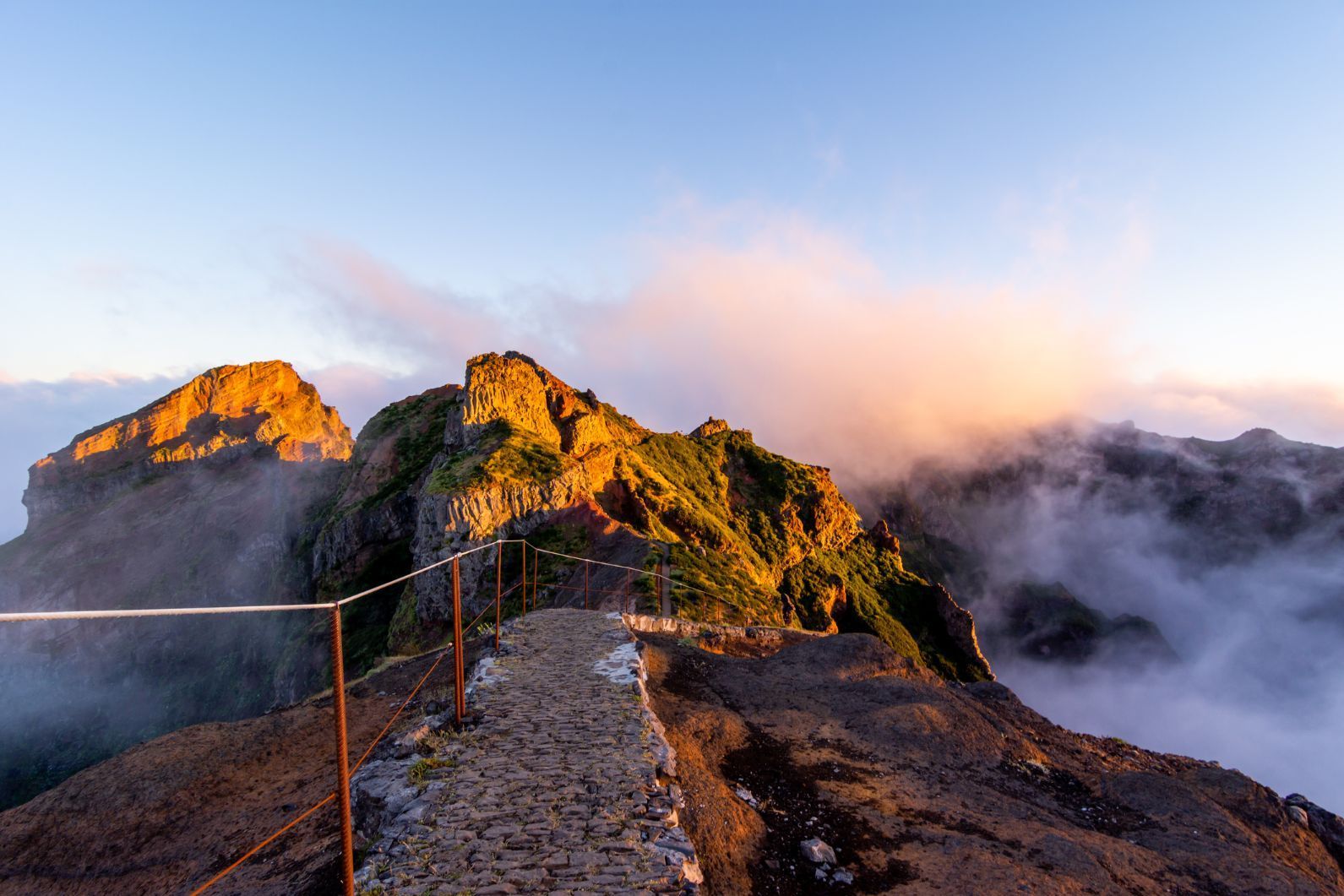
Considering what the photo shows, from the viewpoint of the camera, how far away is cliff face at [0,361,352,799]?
6109cm

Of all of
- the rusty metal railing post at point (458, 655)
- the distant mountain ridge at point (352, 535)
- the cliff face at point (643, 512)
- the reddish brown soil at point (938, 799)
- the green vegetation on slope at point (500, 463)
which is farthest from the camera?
the green vegetation on slope at point (500, 463)

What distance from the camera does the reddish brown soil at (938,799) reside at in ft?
22.2

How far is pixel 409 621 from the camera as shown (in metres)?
41.2

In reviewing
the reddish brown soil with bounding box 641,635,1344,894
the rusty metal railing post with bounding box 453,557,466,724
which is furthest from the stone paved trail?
the reddish brown soil with bounding box 641,635,1344,894

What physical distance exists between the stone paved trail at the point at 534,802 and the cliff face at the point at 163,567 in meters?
48.6

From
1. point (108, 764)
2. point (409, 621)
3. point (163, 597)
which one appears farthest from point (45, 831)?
point (163, 597)

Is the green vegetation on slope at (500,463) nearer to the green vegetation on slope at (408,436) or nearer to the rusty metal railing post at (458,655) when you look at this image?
the green vegetation on slope at (408,436)

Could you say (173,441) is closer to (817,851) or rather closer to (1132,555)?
(817,851)

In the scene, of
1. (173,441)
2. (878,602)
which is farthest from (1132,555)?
(173,441)

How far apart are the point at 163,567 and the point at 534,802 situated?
9413cm

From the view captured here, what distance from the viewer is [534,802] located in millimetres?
6488

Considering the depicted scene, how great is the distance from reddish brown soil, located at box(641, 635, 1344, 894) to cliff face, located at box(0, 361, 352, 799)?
4889cm

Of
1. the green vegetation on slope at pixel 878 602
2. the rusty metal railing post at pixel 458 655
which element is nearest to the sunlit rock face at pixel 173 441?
the green vegetation on slope at pixel 878 602

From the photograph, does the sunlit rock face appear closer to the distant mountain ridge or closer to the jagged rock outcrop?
the distant mountain ridge
